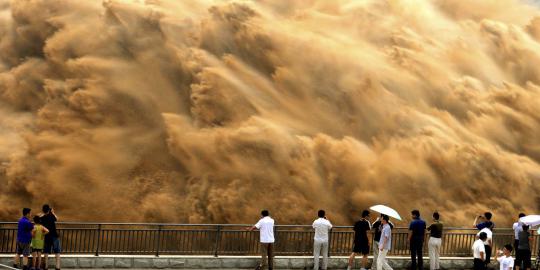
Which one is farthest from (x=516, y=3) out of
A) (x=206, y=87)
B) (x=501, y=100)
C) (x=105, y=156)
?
(x=105, y=156)

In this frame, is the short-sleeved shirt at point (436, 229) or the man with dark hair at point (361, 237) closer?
the man with dark hair at point (361, 237)

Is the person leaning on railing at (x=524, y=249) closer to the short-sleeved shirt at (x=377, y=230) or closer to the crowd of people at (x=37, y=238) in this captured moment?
the short-sleeved shirt at (x=377, y=230)

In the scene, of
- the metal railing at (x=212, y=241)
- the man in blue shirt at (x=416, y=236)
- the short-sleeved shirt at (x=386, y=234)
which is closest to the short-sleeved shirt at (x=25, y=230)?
the metal railing at (x=212, y=241)

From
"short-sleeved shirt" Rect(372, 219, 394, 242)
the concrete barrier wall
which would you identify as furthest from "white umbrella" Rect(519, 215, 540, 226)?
the concrete barrier wall

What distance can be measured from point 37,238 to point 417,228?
28.8 ft

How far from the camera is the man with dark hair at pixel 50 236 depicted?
799 inches

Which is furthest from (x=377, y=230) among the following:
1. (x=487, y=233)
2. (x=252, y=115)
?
(x=252, y=115)

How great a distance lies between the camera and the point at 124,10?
35906 mm

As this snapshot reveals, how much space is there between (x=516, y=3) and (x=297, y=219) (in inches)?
735

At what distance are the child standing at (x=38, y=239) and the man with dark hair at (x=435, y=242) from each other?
909 cm

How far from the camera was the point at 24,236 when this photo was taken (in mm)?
20125

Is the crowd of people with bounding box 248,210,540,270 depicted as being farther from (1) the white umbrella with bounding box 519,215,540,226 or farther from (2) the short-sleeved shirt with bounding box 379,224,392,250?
(1) the white umbrella with bounding box 519,215,540,226

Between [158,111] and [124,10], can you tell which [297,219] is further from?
[124,10]

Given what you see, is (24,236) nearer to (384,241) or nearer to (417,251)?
(384,241)
